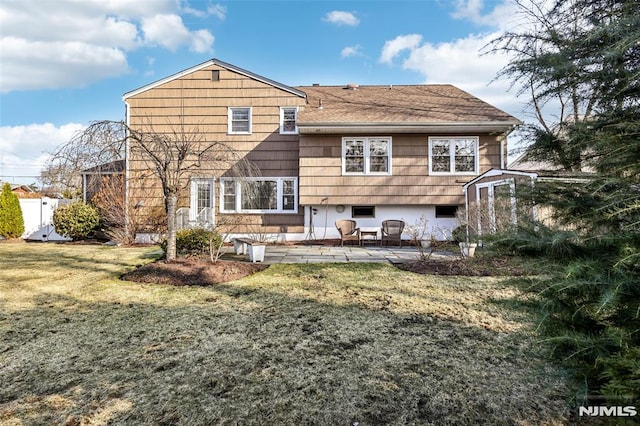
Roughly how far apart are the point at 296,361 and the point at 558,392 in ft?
6.74

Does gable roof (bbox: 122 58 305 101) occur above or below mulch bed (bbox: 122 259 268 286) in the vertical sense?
above

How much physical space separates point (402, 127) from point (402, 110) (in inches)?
47.7

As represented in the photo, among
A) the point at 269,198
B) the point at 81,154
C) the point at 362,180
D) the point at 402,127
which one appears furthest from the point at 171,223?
the point at 402,127

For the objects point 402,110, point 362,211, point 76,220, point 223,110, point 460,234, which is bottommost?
point 460,234

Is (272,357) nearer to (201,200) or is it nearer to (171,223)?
(171,223)

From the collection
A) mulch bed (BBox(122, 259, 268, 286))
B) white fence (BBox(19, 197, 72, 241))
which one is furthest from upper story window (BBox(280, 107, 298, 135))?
white fence (BBox(19, 197, 72, 241))

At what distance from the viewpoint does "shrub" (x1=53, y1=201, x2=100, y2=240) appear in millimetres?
11875

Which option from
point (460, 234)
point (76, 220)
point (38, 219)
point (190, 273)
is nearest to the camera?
point (190, 273)

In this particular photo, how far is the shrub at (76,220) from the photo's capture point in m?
11.9

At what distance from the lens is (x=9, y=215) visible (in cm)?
1286

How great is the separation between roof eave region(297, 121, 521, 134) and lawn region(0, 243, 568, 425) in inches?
281

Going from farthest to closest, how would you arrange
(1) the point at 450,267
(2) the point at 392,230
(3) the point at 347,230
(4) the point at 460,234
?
(3) the point at 347,230 → (2) the point at 392,230 → (4) the point at 460,234 → (1) the point at 450,267

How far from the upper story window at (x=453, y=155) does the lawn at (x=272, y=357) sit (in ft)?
23.8

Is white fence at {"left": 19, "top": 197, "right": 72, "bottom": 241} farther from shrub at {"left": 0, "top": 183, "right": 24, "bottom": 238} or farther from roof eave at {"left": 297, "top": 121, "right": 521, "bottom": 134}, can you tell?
roof eave at {"left": 297, "top": 121, "right": 521, "bottom": 134}
